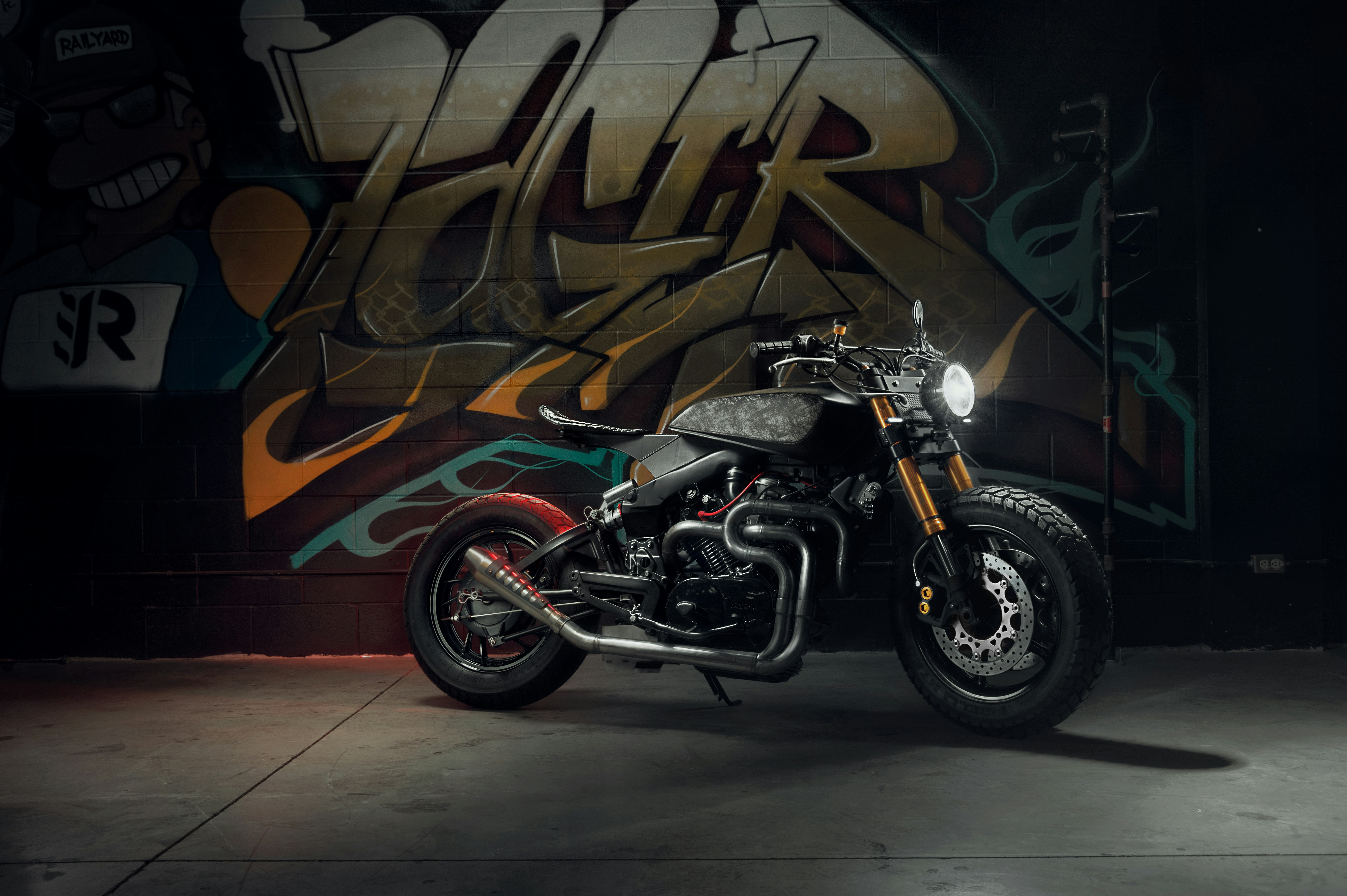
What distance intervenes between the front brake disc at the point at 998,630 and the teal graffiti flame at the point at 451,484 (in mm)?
1880

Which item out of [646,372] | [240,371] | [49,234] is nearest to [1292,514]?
[646,372]

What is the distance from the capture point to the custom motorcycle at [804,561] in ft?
9.62

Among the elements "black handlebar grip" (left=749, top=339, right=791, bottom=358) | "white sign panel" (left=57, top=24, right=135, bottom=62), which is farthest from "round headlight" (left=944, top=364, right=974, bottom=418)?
"white sign panel" (left=57, top=24, right=135, bottom=62)

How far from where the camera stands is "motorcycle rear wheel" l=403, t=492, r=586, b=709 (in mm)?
3473

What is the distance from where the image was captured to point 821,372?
10.8ft

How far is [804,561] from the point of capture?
303 centimetres

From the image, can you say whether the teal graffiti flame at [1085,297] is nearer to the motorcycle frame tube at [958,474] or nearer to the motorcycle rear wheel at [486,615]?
the motorcycle frame tube at [958,474]

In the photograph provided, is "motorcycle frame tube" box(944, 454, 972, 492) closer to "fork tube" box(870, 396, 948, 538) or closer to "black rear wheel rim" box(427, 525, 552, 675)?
"fork tube" box(870, 396, 948, 538)

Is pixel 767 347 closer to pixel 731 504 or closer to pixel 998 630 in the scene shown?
pixel 731 504

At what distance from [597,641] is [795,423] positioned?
3.31ft

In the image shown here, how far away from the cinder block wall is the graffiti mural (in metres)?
0.01

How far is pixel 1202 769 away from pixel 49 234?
516cm

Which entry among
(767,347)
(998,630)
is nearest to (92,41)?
(767,347)

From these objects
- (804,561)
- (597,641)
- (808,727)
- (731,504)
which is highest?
(731,504)
